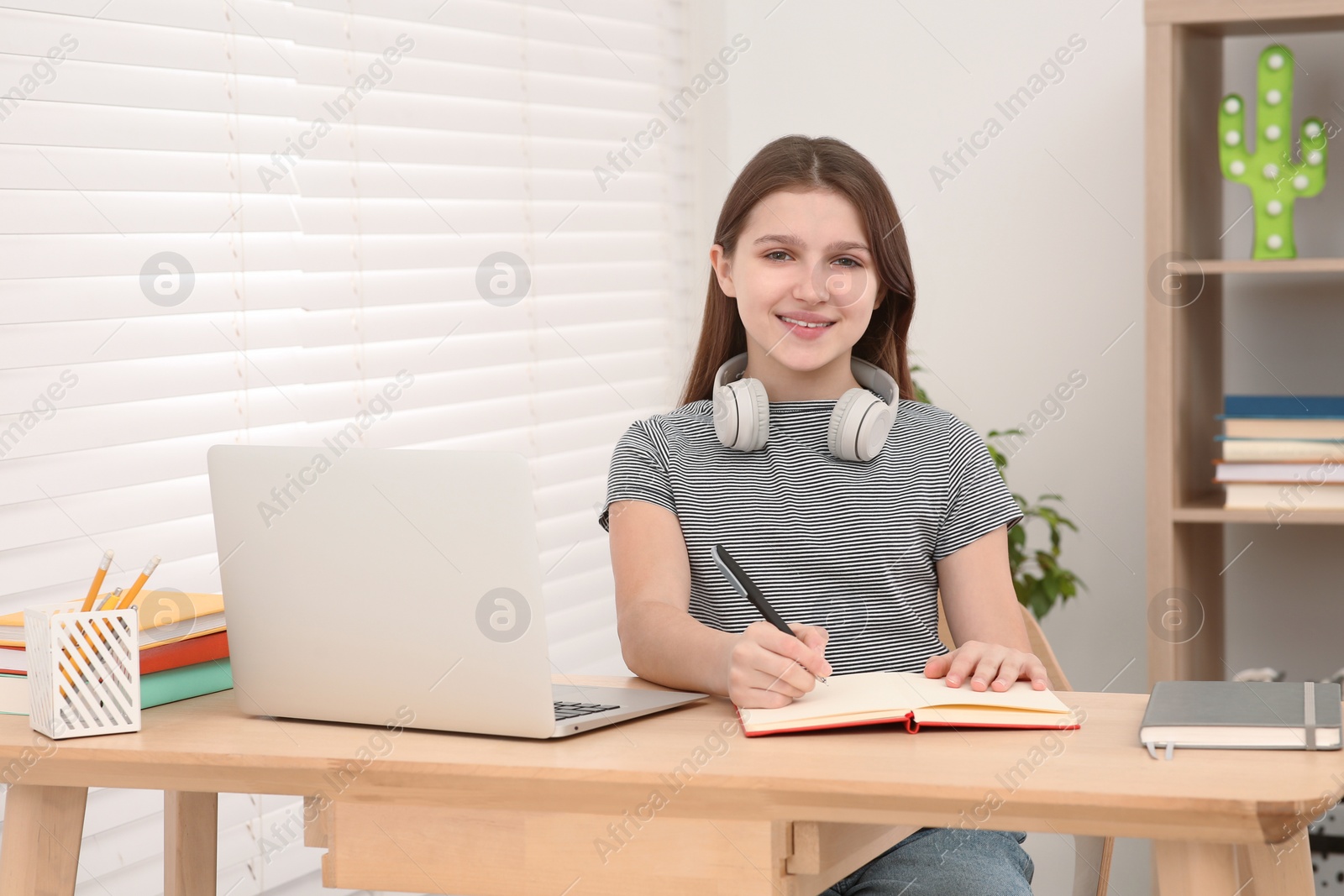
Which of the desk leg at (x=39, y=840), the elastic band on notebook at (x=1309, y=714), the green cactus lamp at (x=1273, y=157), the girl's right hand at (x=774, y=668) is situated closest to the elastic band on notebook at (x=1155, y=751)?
the elastic band on notebook at (x=1309, y=714)

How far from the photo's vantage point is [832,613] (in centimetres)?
156

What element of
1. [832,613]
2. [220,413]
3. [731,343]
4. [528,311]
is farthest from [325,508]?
[528,311]

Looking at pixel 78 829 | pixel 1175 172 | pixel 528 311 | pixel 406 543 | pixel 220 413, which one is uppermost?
pixel 1175 172

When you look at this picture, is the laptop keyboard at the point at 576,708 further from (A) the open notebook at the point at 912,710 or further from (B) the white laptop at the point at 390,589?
(A) the open notebook at the point at 912,710

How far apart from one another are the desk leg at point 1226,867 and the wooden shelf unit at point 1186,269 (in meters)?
1.26

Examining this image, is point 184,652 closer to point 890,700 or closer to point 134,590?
point 134,590

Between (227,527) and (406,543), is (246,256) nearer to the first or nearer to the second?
(227,527)

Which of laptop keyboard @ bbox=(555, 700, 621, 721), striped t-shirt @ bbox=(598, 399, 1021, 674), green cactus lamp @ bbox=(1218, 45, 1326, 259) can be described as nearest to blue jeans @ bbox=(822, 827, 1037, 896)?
striped t-shirt @ bbox=(598, 399, 1021, 674)

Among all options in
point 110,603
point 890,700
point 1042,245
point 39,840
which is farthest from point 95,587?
point 1042,245

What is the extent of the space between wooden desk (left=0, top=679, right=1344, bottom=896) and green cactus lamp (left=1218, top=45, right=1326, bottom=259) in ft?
4.54

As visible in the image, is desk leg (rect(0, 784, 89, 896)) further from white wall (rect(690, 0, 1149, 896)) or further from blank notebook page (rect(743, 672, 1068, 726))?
white wall (rect(690, 0, 1149, 896))

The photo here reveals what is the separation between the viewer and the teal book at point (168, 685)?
51.0 inches

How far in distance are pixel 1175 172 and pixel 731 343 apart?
3.09 feet

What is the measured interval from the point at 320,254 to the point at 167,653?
3.22 ft
